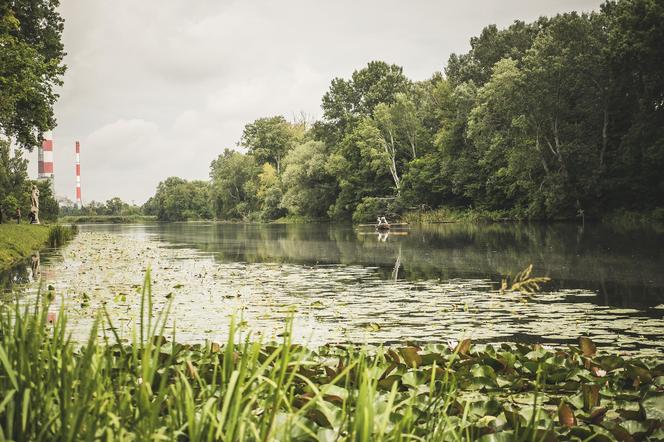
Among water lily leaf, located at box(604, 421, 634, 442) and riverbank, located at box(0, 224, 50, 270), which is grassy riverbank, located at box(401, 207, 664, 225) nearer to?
riverbank, located at box(0, 224, 50, 270)

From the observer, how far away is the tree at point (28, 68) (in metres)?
17.4

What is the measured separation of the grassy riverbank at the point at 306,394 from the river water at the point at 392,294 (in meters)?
0.27

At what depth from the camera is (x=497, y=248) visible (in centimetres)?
1931

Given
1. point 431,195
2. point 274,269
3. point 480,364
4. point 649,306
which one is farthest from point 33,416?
point 431,195

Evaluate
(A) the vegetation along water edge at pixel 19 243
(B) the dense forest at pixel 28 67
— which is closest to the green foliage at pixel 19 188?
(A) the vegetation along water edge at pixel 19 243

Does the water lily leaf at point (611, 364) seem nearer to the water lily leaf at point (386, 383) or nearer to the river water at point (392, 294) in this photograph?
the water lily leaf at point (386, 383)

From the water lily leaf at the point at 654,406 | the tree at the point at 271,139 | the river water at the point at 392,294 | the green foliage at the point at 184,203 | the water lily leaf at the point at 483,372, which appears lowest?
the river water at the point at 392,294

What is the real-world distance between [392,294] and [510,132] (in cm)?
3280

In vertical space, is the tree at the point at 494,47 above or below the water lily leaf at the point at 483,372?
above

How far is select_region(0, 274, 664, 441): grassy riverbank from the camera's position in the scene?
182 cm

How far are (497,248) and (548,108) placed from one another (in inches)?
811

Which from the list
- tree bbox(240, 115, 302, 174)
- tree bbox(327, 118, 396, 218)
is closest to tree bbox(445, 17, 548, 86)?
tree bbox(327, 118, 396, 218)

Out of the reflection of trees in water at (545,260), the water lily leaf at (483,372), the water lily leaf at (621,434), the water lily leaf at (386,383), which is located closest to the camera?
the water lily leaf at (621,434)

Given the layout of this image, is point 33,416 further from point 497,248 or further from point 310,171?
point 310,171
